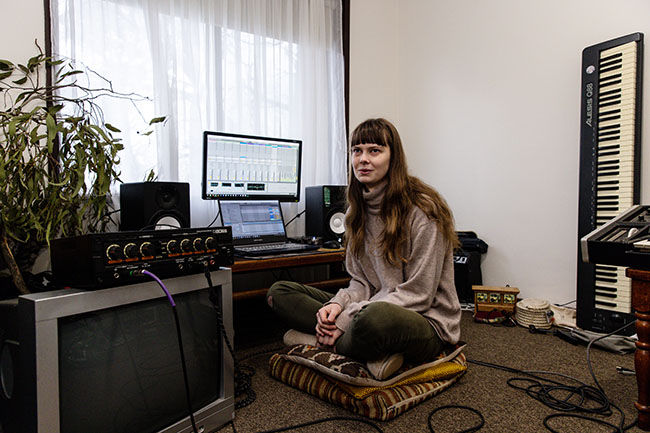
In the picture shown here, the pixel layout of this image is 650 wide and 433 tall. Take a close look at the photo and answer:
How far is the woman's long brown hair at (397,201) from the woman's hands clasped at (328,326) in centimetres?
28

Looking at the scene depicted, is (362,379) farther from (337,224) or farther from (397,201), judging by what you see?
(337,224)

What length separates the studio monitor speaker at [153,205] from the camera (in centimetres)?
191

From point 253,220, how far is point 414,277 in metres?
1.09

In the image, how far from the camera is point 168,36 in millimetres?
2352

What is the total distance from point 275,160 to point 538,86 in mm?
1690

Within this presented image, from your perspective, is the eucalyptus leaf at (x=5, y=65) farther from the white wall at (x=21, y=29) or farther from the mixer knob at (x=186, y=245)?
the mixer knob at (x=186, y=245)

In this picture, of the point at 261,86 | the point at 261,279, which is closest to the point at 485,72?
the point at 261,86

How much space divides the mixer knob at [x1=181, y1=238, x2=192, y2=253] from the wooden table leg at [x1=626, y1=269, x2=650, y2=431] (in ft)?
4.28

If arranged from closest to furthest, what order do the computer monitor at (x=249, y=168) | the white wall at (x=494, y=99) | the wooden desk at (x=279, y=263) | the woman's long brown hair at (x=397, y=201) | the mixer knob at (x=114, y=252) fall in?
the mixer knob at (x=114, y=252)
the woman's long brown hair at (x=397, y=201)
the wooden desk at (x=279, y=263)
the computer monitor at (x=249, y=168)
the white wall at (x=494, y=99)

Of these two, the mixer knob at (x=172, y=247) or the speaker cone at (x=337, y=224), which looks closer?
the mixer knob at (x=172, y=247)

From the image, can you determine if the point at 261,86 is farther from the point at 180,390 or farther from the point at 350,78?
the point at 180,390

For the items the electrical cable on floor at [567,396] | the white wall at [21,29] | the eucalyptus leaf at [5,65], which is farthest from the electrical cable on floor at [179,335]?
the white wall at [21,29]

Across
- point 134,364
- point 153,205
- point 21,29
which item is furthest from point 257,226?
point 21,29

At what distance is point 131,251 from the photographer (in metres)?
1.09
